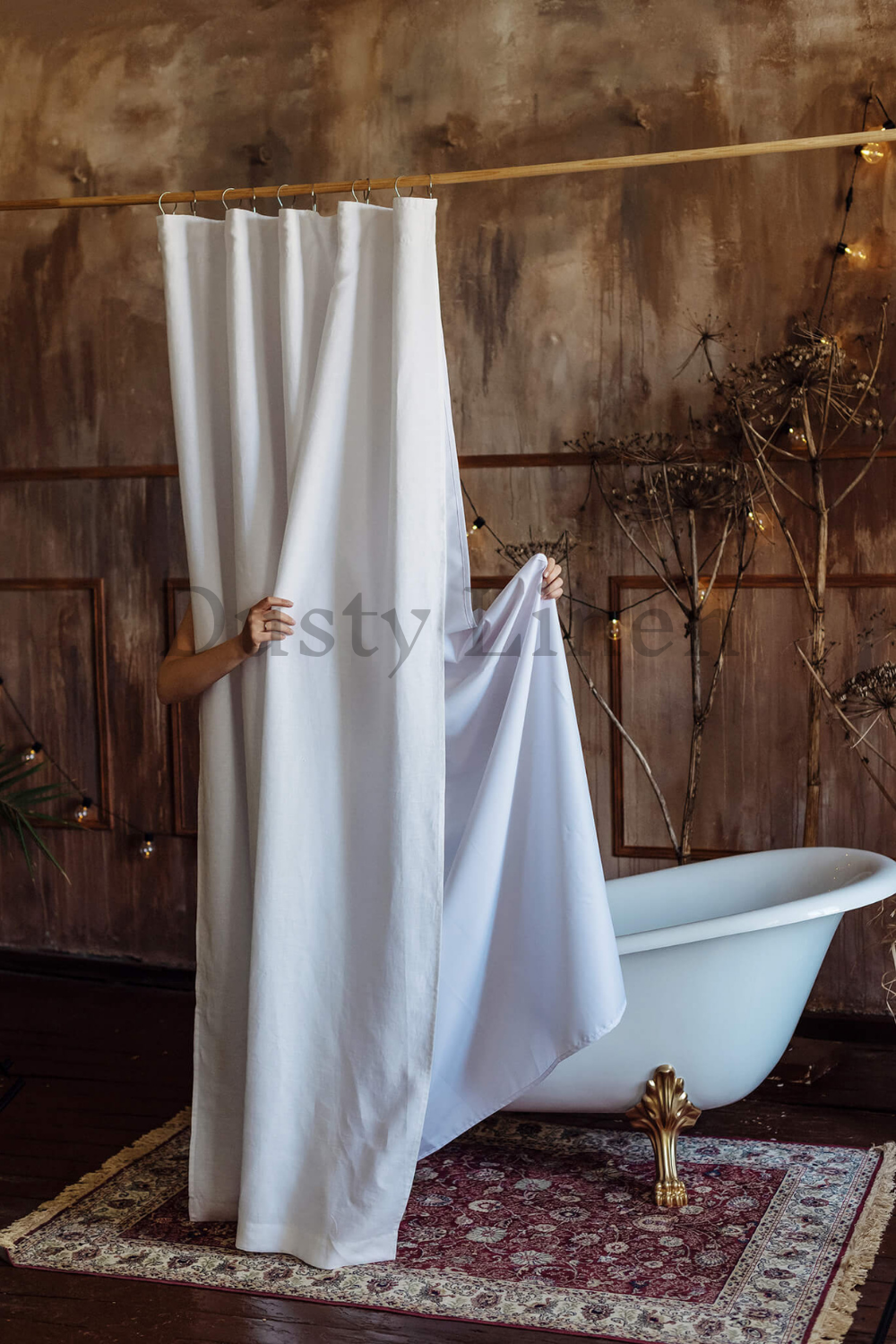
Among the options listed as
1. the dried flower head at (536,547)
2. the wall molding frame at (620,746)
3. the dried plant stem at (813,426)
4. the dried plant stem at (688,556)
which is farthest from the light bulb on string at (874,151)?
the dried flower head at (536,547)

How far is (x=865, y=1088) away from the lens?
125 inches

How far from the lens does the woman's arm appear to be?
2252mm

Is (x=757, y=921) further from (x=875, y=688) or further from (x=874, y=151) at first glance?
(x=874, y=151)

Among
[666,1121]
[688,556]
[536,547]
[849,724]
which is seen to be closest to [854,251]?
[688,556]

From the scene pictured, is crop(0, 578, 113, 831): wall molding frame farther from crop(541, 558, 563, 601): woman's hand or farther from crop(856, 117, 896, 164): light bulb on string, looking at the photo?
crop(856, 117, 896, 164): light bulb on string

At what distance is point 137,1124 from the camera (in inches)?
120

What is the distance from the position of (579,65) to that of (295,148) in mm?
923

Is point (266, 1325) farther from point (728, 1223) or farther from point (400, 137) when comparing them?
point (400, 137)

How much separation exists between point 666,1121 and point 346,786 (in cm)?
98

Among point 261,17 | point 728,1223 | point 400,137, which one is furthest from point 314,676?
point 261,17

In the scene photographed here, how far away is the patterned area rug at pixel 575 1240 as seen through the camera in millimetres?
2141

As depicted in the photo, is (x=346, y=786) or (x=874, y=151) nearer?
(x=346, y=786)

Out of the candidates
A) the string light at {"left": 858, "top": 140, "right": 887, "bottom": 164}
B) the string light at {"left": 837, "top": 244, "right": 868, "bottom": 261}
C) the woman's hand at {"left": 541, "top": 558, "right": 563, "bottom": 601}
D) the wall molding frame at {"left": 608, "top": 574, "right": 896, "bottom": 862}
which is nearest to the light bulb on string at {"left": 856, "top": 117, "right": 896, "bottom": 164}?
the string light at {"left": 858, "top": 140, "right": 887, "bottom": 164}

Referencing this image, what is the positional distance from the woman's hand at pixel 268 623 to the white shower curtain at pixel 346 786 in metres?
0.03
